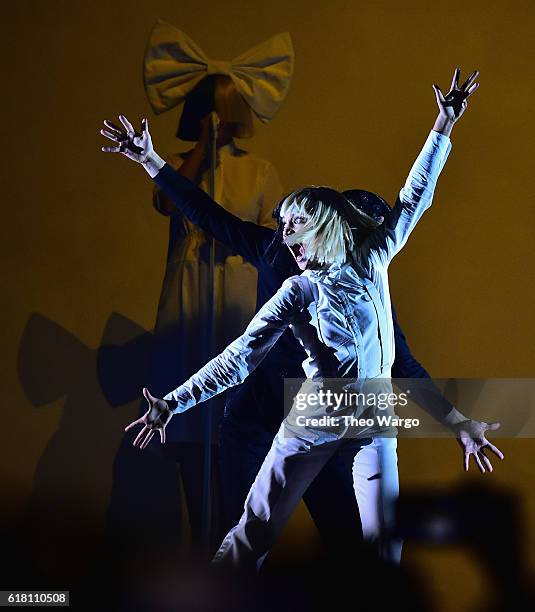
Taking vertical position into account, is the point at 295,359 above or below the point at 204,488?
above

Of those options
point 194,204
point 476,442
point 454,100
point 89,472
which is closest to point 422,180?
point 454,100

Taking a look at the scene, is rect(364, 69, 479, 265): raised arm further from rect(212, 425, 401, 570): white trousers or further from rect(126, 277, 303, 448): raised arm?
rect(212, 425, 401, 570): white trousers

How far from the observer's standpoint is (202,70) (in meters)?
2.62

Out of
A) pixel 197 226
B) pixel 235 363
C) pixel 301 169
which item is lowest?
pixel 235 363

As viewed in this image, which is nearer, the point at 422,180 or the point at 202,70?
the point at 422,180

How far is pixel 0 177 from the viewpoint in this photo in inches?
103

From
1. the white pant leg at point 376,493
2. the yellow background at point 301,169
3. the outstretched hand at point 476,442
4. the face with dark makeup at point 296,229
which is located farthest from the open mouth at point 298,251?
the outstretched hand at point 476,442

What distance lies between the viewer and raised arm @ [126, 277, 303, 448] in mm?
2346

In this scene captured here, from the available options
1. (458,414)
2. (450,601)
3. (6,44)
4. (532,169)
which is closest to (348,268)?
(458,414)

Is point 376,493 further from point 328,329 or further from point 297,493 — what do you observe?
point 328,329

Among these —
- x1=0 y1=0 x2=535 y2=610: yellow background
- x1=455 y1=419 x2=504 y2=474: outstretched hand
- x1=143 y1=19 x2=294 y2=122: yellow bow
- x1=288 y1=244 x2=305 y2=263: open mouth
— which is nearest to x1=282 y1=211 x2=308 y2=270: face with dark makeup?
x1=288 y1=244 x2=305 y2=263: open mouth

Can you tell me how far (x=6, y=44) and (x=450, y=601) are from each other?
7.24ft

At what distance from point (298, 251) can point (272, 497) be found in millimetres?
717

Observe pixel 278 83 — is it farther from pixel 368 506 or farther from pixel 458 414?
pixel 368 506
